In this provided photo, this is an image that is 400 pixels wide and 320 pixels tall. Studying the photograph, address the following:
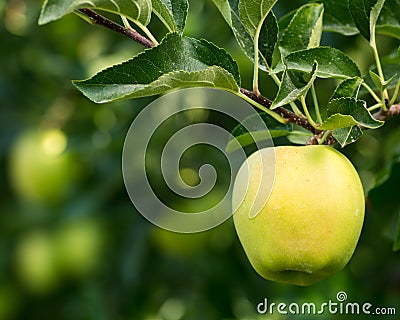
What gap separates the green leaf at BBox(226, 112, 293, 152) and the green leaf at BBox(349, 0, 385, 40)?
14 centimetres

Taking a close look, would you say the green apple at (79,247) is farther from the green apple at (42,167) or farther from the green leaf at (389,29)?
the green leaf at (389,29)

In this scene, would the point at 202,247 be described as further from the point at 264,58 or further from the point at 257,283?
the point at 264,58

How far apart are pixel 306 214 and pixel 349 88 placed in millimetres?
128

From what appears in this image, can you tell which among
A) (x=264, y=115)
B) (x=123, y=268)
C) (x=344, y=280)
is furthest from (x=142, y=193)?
(x=264, y=115)

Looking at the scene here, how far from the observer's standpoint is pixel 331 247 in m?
0.72

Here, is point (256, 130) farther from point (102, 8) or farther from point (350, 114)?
point (102, 8)

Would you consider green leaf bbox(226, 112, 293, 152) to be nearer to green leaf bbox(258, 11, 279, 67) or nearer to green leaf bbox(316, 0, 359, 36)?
green leaf bbox(258, 11, 279, 67)

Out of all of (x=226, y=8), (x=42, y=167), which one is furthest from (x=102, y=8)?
(x=42, y=167)

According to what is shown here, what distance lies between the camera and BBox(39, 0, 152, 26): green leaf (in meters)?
0.56

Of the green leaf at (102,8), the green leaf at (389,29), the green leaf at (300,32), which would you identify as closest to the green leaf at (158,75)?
the green leaf at (102,8)

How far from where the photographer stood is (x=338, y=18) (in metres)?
0.92

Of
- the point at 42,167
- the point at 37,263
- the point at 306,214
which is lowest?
the point at 37,263

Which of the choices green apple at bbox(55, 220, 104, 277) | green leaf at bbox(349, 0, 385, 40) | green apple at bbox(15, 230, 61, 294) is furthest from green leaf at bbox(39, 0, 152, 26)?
green apple at bbox(15, 230, 61, 294)

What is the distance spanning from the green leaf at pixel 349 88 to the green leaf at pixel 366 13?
0.36 feet
